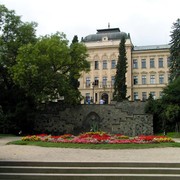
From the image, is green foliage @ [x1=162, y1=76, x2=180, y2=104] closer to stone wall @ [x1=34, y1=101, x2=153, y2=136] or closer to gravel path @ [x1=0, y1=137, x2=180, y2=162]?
stone wall @ [x1=34, y1=101, x2=153, y2=136]

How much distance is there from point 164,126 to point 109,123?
6.47 m

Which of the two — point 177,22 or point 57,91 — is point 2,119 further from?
point 177,22

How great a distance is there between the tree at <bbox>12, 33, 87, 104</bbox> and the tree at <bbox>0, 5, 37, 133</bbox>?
163 cm

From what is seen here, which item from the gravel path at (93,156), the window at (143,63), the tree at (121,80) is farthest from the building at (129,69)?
the gravel path at (93,156)

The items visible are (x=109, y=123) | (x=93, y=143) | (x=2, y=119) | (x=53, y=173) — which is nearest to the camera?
(x=53, y=173)

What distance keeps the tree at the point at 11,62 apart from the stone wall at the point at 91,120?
150 inches

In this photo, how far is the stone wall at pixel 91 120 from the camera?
108 ft

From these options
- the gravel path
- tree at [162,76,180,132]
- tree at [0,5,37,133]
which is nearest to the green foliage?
tree at [162,76,180,132]

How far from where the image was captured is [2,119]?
91.7ft

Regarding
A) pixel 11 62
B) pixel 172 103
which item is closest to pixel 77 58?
pixel 11 62

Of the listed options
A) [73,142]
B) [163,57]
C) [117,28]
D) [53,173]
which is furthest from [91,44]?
[53,173]

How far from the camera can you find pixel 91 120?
3378 centimetres

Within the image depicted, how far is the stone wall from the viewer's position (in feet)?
108

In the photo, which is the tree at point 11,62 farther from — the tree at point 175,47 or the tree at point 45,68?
the tree at point 175,47
